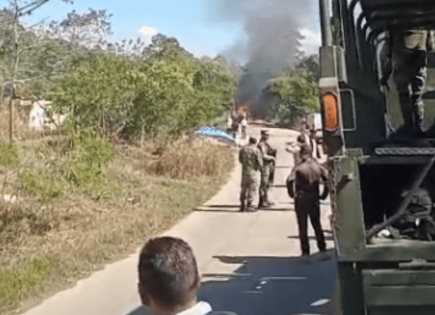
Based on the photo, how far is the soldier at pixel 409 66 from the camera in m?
7.82

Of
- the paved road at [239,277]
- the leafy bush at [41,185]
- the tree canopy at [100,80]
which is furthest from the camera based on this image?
the tree canopy at [100,80]

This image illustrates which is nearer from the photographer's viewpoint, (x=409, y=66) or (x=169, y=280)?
(x=169, y=280)

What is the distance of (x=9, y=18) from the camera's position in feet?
64.8

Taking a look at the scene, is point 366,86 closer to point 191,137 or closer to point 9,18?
point 9,18

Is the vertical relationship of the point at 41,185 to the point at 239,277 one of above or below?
above

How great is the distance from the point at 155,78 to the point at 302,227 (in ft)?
53.4

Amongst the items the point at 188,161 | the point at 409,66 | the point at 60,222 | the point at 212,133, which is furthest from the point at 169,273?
the point at 212,133

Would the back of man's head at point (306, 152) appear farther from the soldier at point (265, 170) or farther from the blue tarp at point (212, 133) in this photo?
the blue tarp at point (212, 133)

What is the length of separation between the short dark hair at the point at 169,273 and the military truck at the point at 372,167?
3.09 meters

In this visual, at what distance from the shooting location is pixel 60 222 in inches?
652

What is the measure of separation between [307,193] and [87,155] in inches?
128

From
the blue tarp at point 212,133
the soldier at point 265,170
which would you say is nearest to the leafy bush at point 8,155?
the soldier at point 265,170

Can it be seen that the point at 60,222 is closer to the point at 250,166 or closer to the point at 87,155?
the point at 87,155

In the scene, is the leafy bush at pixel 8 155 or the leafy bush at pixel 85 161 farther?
the leafy bush at pixel 85 161
